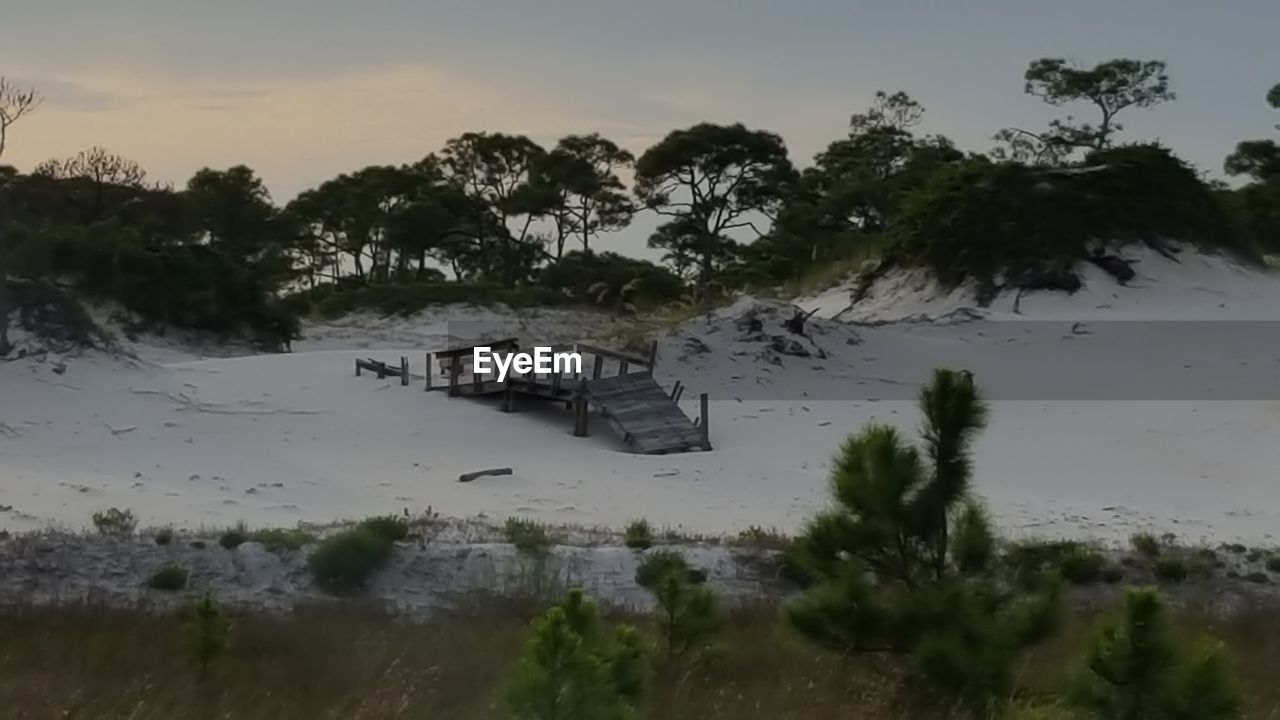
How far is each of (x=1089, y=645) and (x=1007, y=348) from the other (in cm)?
2108

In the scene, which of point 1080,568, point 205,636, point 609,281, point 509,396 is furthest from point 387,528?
point 609,281

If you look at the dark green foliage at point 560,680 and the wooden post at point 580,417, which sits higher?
the dark green foliage at point 560,680

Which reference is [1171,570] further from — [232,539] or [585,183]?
[585,183]

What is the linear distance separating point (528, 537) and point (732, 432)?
353 inches

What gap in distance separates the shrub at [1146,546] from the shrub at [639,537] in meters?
4.63

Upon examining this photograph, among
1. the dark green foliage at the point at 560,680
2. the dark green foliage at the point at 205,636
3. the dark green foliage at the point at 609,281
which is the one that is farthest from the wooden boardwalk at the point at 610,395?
the dark green foliage at the point at 609,281

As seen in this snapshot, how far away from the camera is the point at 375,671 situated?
7.52m

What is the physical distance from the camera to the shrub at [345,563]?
1048cm

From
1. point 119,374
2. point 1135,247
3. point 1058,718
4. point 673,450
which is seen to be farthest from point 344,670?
point 1135,247

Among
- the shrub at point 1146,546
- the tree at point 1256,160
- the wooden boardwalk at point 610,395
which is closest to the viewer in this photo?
the shrub at point 1146,546

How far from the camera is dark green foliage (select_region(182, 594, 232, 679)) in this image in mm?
7164

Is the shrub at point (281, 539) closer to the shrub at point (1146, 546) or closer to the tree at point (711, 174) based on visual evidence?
the shrub at point (1146, 546)

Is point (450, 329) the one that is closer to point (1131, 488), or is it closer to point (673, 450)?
point (673, 450)

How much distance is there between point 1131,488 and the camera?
54.7 ft
